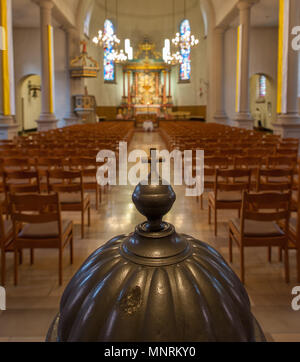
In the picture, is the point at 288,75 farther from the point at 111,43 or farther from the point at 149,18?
the point at 149,18

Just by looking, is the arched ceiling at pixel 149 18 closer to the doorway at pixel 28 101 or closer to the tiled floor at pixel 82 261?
the doorway at pixel 28 101

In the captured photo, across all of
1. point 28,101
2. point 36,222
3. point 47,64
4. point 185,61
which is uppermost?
point 185,61

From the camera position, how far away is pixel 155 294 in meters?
0.78

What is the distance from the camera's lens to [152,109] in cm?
3066

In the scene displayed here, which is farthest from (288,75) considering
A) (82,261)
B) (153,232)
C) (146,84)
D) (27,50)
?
(146,84)

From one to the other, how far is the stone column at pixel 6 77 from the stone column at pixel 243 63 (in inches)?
387

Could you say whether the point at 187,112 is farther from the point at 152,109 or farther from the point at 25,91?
the point at 25,91

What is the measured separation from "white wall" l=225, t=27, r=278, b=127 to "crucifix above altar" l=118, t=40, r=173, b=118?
877 centimetres

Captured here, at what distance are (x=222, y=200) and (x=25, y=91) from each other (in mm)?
21719

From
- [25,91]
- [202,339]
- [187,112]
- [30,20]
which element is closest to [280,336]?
[202,339]

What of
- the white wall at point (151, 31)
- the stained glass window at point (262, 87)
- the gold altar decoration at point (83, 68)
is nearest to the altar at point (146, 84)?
the white wall at point (151, 31)

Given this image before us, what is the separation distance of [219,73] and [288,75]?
1120 centimetres

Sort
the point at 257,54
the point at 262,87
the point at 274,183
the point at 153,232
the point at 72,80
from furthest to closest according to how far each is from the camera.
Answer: the point at 262,87
the point at 72,80
the point at 257,54
the point at 274,183
the point at 153,232

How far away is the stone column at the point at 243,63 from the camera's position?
1631 centimetres
